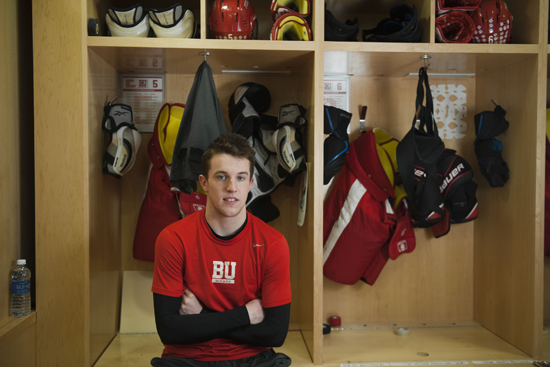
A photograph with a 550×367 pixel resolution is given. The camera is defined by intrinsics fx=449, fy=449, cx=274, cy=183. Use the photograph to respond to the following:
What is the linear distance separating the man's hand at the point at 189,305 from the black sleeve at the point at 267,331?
0.47ft

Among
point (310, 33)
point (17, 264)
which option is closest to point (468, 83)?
point (310, 33)

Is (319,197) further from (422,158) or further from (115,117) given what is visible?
(115,117)

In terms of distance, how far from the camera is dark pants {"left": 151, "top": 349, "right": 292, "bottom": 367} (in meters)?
1.62

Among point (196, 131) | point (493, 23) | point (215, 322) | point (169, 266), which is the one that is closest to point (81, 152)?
point (196, 131)

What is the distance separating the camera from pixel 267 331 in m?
1.59

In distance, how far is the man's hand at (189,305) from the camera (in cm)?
161

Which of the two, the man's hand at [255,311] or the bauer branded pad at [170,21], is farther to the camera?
the bauer branded pad at [170,21]

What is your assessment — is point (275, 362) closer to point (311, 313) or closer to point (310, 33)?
point (311, 313)

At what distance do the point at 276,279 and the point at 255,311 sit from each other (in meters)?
0.14

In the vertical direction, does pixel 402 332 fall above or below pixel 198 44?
below

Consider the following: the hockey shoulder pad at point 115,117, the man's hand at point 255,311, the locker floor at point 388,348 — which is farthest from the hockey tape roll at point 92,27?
the locker floor at point 388,348

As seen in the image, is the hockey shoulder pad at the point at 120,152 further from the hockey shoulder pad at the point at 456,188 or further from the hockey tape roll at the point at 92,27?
the hockey shoulder pad at the point at 456,188

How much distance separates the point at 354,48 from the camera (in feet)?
7.17

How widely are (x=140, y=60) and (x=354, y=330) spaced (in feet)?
6.47
